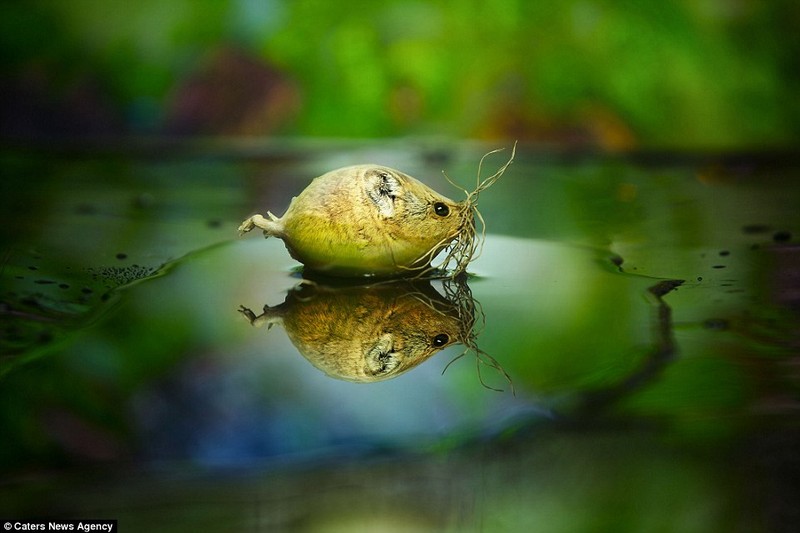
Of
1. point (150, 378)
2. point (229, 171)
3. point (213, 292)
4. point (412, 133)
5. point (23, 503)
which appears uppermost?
point (412, 133)

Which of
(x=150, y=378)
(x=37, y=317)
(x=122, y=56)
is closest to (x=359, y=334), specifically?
(x=150, y=378)

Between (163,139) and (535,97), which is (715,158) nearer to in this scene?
(535,97)

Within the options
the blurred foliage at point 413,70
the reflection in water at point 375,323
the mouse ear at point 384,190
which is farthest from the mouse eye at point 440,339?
the blurred foliage at point 413,70

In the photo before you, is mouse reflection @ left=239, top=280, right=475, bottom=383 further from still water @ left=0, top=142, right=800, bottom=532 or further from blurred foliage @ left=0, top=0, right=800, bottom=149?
blurred foliage @ left=0, top=0, right=800, bottom=149

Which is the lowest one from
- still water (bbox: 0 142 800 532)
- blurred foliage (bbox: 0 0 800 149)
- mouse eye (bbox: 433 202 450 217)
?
still water (bbox: 0 142 800 532)

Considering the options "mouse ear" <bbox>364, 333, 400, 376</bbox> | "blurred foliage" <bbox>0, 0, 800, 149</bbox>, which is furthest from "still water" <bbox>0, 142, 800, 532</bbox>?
"blurred foliage" <bbox>0, 0, 800, 149</bbox>

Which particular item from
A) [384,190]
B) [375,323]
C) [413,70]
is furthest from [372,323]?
[413,70]

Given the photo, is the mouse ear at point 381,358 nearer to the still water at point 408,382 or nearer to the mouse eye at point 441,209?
the still water at point 408,382
